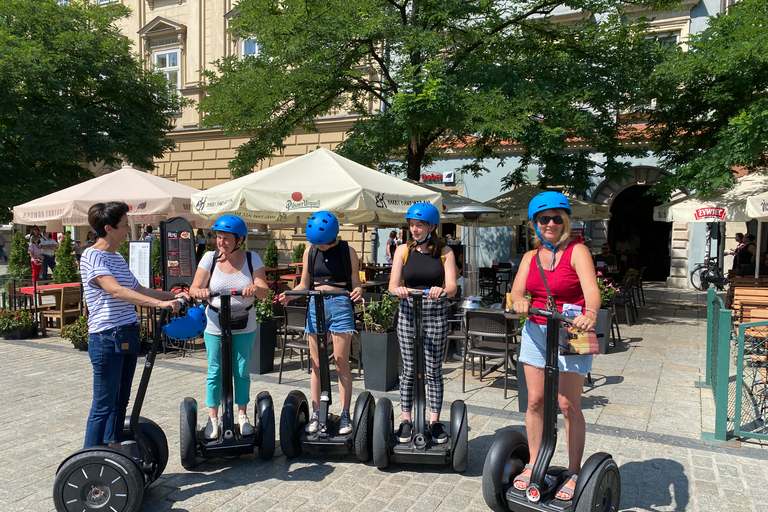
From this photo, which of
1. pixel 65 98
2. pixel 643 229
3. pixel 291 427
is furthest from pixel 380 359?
pixel 643 229

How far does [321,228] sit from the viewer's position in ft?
12.3

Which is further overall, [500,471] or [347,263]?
[347,263]

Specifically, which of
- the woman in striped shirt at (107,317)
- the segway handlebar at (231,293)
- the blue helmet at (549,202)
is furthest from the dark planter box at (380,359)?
the blue helmet at (549,202)

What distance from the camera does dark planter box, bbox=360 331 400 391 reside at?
580 centimetres

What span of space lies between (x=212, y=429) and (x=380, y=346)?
91.6 inches

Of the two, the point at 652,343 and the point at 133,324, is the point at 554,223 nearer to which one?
the point at 133,324

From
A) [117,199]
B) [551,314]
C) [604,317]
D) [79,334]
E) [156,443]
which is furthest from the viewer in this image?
[117,199]

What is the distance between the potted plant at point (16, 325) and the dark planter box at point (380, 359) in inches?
240

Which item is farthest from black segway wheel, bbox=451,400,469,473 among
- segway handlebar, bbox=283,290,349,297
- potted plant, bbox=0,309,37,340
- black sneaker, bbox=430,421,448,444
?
potted plant, bbox=0,309,37,340

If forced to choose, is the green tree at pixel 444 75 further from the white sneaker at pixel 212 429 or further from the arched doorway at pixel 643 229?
the arched doorway at pixel 643 229

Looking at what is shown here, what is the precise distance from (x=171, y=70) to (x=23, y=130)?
8561 millimetres

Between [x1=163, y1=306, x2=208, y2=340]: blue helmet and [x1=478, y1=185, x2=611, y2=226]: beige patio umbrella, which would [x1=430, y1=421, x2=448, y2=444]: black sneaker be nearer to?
[x1=163, y1=306, x2=208, y2=340]: blue helmet

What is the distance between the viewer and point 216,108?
Result: 11930 mm

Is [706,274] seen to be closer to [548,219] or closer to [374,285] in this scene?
[374,285]
